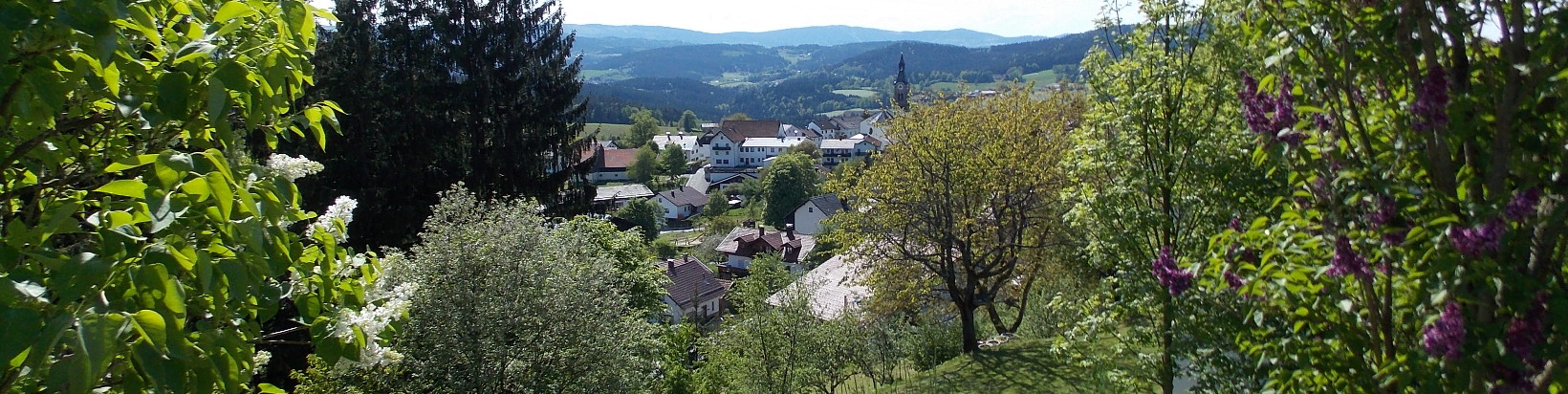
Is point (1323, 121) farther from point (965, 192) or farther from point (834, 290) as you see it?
point (834, 290)

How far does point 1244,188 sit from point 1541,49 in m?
3.88

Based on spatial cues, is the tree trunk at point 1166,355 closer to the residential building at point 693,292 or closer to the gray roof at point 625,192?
the residential building at point 693,292

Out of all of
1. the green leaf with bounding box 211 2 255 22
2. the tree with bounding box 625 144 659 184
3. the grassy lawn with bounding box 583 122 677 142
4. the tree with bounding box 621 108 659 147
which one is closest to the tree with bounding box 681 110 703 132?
the grassy lawn with bounding box 583 122 677 142

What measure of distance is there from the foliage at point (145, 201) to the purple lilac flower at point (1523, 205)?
324 cm

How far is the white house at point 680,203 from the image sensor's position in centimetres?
9231

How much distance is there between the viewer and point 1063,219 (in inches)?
322

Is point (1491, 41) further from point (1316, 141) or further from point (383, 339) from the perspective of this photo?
point (383, 339)

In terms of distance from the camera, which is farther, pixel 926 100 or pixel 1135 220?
pixel 926 100

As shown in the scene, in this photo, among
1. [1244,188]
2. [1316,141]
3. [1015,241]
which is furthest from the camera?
[1015,241]

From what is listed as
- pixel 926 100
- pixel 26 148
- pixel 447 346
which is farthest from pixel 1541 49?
pixel 926 100

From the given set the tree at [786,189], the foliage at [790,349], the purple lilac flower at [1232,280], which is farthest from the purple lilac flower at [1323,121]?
the tree at [786,189]

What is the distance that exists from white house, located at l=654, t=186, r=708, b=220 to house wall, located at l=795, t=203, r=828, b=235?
24.5 meters

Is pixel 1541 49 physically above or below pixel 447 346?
above

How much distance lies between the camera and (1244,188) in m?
6.04
